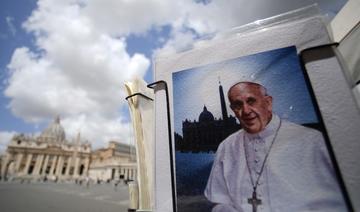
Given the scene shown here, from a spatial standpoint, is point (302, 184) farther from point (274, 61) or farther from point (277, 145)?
point (274, 61)

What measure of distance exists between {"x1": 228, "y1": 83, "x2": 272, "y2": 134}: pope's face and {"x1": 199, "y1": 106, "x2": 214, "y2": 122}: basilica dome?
17cm

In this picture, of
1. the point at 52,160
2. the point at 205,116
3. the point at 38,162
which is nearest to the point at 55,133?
the point at 52,160

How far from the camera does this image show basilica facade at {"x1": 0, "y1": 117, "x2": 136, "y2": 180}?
48.6m

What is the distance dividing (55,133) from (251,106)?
84.2m

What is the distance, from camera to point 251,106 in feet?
4.76

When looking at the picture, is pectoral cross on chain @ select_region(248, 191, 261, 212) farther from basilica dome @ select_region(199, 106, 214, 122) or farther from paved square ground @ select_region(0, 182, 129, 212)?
paved square ground @ select_region(0, 182, 129, 212)

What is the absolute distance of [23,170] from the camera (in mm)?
49281

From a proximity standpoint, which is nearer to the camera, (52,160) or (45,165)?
(45,165)

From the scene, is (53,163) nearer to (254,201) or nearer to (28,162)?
(28,162)

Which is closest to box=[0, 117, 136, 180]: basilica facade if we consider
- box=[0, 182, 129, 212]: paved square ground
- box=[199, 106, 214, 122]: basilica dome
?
box=[0, 182, 129, 212]: paved square ground

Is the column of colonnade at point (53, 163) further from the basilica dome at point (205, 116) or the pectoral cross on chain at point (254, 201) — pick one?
the pectoral cross on chain at point (254, 201)

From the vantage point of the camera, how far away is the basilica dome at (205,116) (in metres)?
1.56

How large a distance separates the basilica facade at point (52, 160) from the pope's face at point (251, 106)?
150ft

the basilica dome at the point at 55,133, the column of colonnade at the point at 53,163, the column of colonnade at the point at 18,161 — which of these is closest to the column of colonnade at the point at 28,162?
the column of colonnade at the point at 18,161
